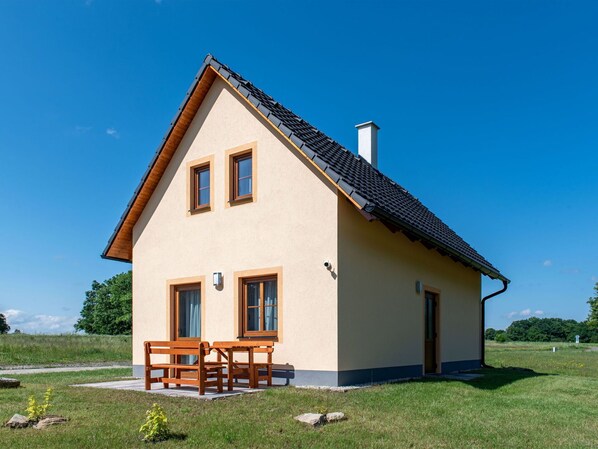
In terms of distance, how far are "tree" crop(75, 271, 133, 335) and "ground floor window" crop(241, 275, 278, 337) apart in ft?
180

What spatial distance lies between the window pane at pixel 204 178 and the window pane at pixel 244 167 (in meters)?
1.02

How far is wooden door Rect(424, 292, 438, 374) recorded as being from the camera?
14.2 m

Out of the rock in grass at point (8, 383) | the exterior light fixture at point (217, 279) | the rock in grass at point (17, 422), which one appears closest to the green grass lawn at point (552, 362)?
the exterior light fixture at point (217, 279)

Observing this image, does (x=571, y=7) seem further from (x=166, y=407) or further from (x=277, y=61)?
(x=166, y=407)

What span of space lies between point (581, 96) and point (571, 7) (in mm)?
3554

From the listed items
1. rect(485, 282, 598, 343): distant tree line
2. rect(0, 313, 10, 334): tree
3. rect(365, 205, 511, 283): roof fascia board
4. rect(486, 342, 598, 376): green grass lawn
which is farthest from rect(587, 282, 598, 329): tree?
rect(0, 313, 10, 334): tree

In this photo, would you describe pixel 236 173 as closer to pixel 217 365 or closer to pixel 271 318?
pixel 271 318

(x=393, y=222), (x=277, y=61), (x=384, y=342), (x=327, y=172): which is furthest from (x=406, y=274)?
(x=277, y=61)

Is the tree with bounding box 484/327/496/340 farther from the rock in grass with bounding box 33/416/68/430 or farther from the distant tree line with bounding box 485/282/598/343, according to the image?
the rock in grass with bounding box 33/416/68/430

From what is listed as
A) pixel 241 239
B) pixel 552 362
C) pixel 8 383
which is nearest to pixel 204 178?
pixel 241 239

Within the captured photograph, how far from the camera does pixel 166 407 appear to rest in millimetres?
8172

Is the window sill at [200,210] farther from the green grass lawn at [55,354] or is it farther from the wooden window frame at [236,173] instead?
the green grass lawn at [55,354]

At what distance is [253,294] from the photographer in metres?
11.7

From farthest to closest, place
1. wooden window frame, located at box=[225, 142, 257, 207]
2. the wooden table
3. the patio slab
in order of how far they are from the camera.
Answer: wooden window frame, located at box=[225, 142, 257, 207], the wooden table, the patio slab
